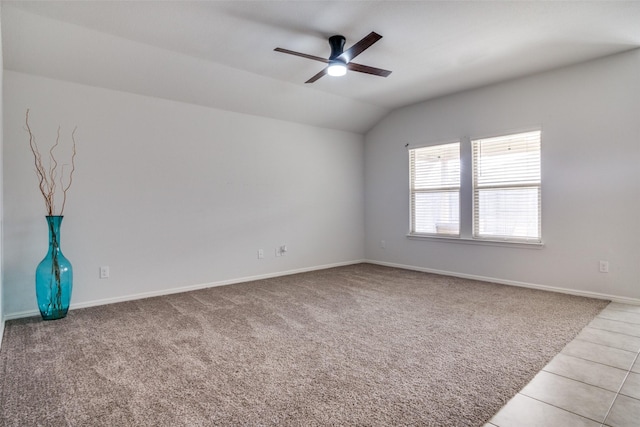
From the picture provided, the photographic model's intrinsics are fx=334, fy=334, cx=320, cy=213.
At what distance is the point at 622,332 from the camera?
2.75 metres

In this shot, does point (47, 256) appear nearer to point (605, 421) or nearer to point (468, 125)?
point (605, 421)

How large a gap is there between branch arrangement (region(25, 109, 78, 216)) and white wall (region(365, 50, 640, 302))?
4.80 meters

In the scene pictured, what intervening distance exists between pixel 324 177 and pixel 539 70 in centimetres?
329

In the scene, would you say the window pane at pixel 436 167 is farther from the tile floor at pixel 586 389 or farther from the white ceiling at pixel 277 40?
the tile floor at pixel 586 389

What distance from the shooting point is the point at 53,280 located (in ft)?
10.1

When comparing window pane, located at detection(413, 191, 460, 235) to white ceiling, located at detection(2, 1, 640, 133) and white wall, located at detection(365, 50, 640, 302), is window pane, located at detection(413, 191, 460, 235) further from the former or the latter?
white ceiling, located at detection(2, 1, 640, 133)

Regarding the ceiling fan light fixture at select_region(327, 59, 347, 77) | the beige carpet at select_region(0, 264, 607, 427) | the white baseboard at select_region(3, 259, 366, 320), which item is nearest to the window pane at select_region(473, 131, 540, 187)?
the beige carpet at select_region(0, 264, 607, 427)

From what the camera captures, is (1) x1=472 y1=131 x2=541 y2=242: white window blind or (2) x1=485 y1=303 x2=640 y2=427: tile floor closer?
(2) x1=485 y1=303 x2=640 y2=427: tile floor

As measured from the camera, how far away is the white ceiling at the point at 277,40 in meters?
2.73

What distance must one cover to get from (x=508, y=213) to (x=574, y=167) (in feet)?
2.95

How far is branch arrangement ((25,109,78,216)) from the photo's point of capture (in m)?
3.29

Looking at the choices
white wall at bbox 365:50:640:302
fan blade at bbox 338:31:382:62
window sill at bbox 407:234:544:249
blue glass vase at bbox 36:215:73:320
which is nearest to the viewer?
fan blade at bbox 338:31:382:62

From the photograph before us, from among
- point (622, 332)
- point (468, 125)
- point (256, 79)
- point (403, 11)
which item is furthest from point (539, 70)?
point (256, 79)

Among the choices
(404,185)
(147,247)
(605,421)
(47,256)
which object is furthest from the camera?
(404,185)
